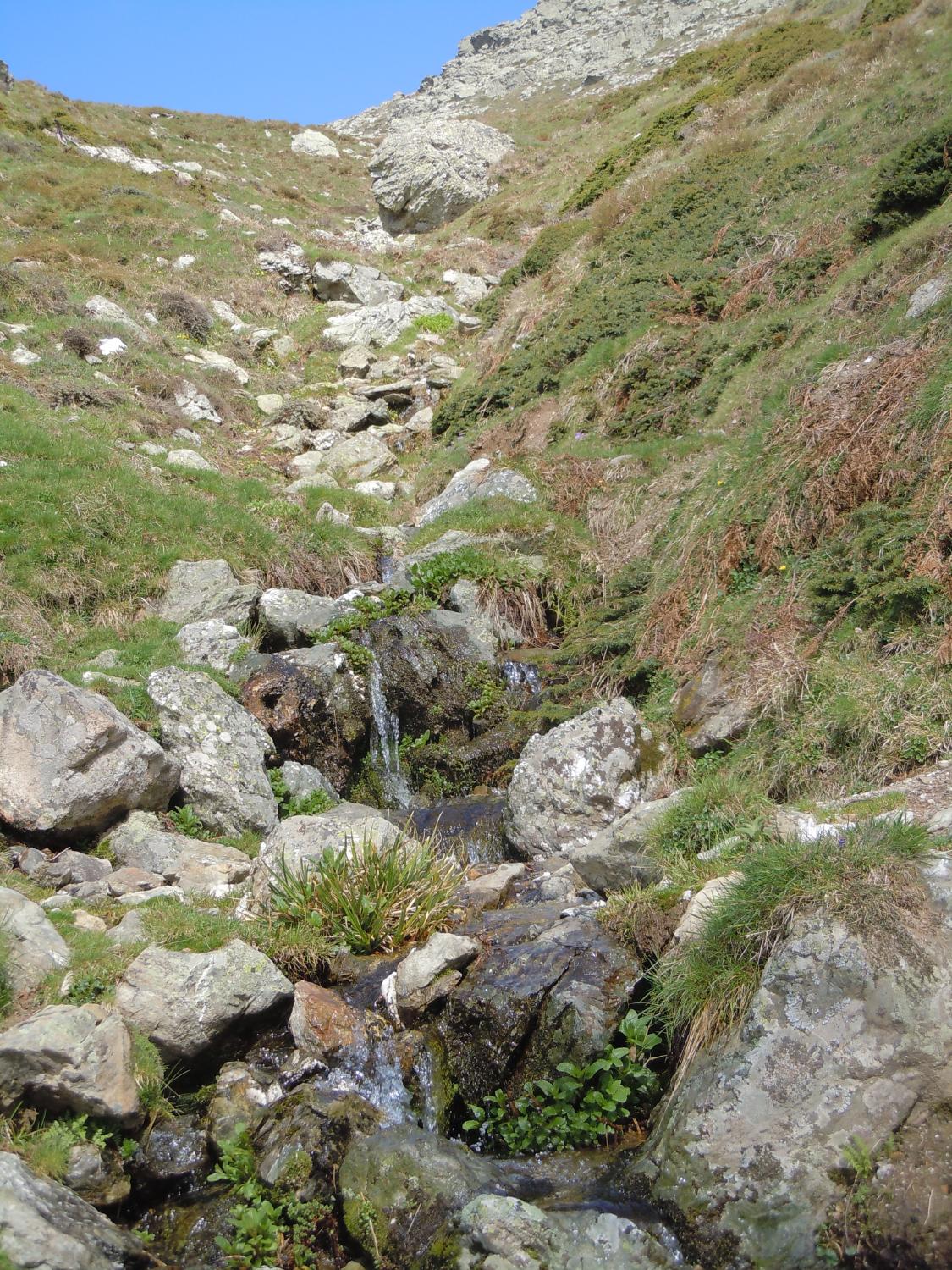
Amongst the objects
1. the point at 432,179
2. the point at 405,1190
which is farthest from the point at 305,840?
the point at 432,179

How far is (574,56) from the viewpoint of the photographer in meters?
63.1

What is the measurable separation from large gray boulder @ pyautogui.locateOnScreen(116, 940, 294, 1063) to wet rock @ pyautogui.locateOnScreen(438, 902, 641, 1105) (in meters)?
1.29

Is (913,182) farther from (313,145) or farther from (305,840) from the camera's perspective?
(313,145)

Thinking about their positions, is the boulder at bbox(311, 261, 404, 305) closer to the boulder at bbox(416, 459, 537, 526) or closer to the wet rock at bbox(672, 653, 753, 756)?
the boulder at bbox(416, 459, 537, 526)

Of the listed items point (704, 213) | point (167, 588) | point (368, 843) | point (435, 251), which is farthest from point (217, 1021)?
point (435, 251)

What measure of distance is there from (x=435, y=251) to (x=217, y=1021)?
30.5 m

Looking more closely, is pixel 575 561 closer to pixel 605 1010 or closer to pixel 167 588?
pixel 167 588

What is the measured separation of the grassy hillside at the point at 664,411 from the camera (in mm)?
8727

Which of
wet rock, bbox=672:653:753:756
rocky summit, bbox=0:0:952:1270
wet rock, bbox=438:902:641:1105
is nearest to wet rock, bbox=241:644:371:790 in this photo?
rocky summit, bbox=0:0:952:1270

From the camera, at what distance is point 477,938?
22.6 ft

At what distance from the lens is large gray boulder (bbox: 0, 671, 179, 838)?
26.6 feet

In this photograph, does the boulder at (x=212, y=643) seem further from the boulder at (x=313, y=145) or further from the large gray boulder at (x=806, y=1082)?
the boulder at (x=313, y=145)

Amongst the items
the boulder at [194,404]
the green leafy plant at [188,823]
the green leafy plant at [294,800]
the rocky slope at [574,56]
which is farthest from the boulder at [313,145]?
the green leafy plant at [188,823]

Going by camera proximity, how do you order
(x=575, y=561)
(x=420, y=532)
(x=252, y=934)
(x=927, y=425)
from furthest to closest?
(x=420, y=532) < (x=575, y=561) < (x=927, y=425) < (x=252, y=934)
